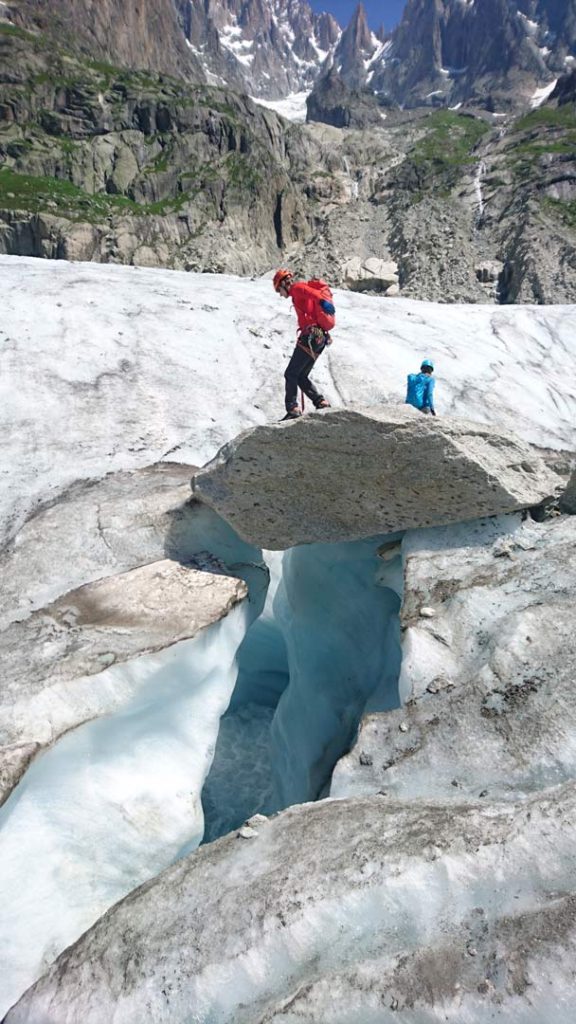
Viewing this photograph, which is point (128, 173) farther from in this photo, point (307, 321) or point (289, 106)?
point (289, 106)

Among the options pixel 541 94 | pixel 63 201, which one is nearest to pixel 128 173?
pixel 63 201

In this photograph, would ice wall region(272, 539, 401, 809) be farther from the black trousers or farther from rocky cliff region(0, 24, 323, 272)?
rocky cliff region(0, 24, 323, 272)

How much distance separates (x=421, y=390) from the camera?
894cm

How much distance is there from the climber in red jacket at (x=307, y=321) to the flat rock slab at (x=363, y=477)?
1742 mm

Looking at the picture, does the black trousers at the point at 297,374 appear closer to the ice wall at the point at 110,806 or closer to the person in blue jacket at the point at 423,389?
the person in blue jacket at the point at 423,389

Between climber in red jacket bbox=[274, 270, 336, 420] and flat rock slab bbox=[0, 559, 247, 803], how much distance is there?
109 inches

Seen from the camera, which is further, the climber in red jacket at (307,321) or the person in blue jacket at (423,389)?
the person in blue jacket at (423,389)

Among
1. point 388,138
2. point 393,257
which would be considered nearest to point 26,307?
point 393,257

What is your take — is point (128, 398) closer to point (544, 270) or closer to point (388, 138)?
point (544, 270)

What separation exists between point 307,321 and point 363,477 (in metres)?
2.84

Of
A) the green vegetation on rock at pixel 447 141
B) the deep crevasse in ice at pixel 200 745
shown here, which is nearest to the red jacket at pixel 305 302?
the deep crevasse in ice at pixel 200 745

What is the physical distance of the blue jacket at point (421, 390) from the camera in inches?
350

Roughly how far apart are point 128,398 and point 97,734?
5753mm

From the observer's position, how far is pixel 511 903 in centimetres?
272
